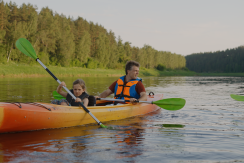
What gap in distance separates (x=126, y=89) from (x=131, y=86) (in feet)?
0.55

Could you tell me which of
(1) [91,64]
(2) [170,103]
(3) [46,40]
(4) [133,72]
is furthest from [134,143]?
(1) [91,64]

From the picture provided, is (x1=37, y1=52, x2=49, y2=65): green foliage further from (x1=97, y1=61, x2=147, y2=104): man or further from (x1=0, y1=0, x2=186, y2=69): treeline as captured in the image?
(x1=97, y1=61, x2=147, y2=104): man

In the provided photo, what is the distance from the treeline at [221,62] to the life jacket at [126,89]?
412 feet

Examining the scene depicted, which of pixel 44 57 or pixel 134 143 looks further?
pixel 44 57

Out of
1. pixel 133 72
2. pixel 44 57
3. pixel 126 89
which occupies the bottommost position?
pixel 126 89

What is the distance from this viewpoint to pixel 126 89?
6410 mm

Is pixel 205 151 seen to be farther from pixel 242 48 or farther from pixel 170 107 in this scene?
pixel 242 48

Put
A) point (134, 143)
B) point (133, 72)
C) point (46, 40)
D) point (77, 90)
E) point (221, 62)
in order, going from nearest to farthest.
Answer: point (134, 143)
point (77, 90)
point (133, 72)
point (46, 40)
point (221, 62)

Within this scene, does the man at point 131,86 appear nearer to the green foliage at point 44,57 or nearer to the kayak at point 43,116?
the kayak at point 43,116

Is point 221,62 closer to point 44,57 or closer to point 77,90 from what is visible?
point 44,57

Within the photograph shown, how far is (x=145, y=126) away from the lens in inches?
221

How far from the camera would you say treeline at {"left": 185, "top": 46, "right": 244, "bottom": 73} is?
12880cm

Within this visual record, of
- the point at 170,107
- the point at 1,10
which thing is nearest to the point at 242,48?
the point at 1,10

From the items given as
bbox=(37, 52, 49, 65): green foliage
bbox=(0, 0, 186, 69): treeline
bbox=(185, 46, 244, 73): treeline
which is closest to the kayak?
bbox=(0, 0, 186, 69): treeline
